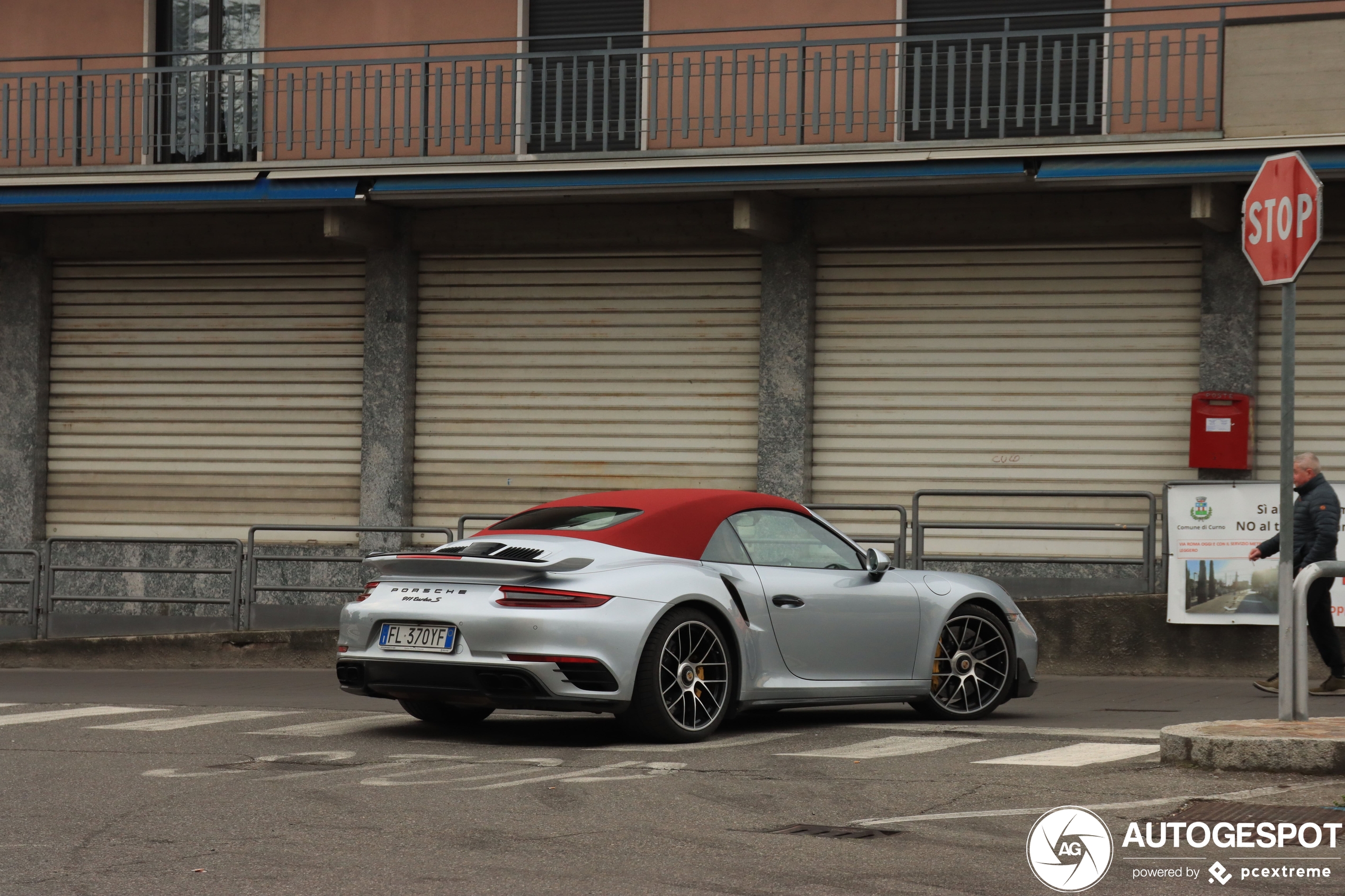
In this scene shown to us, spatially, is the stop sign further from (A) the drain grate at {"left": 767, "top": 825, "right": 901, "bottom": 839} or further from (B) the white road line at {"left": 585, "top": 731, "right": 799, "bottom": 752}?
(A) the drain grate at {"left": 767, "top": 825, "right": 901, "bottom": 839}

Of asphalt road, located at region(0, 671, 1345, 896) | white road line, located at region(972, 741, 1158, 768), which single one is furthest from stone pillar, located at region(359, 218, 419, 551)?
white road line, located at region(972, 741, 1158, 768)

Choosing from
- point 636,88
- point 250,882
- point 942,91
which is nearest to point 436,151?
point 636,88

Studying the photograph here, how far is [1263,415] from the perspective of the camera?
1677 cm

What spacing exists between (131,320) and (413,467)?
372 centimetres

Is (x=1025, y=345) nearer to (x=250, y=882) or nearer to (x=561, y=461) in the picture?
(x=561, y=461)

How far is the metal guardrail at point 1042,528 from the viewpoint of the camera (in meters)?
15.0

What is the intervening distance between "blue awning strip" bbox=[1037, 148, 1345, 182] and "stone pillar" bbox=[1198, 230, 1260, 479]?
1.13 metres

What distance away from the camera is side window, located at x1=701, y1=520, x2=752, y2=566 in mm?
9336

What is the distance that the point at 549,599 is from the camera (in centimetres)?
858


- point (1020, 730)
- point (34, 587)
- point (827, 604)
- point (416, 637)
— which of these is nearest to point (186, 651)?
point (34, 587)

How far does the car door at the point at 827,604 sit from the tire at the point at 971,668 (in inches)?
14.5

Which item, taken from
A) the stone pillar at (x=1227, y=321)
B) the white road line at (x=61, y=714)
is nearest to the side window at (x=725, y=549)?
the white road line at (x=61, y=714)

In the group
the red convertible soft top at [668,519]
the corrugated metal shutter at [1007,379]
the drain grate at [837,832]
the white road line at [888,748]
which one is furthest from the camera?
the corrugated metal shutter at [1007,379]

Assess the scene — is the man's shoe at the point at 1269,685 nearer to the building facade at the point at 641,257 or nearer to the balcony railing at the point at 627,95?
the building facade at the point at 641,257
